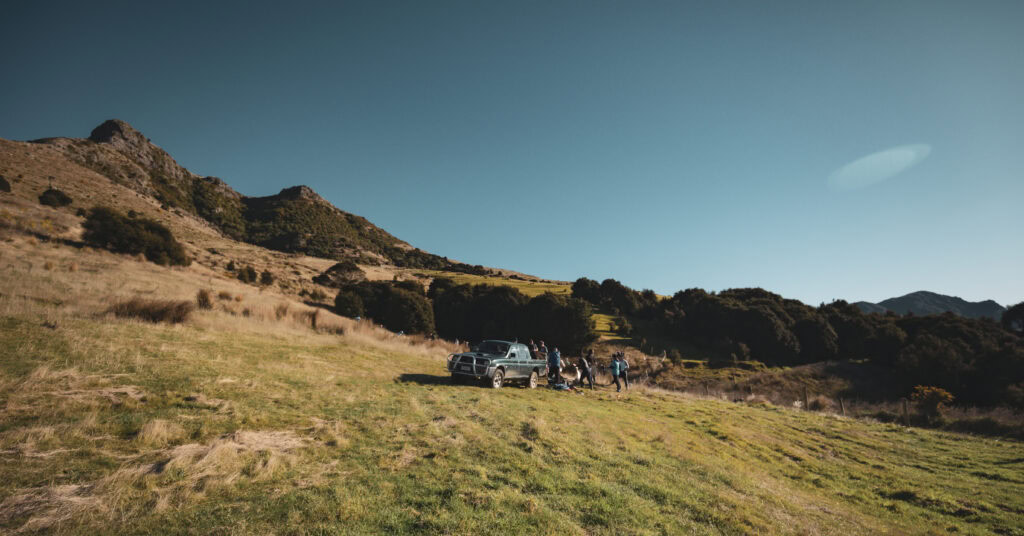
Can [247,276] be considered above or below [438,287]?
below

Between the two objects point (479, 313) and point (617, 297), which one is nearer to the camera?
point (479, 313)

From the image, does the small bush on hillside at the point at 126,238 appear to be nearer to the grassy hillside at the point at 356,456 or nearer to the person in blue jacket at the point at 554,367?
the grassy hillside at the point at 356,456

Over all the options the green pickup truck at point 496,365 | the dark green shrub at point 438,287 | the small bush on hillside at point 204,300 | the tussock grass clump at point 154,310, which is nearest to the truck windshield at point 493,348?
the green pickup truck at point 496,365

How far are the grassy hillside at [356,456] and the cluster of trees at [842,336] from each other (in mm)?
33368

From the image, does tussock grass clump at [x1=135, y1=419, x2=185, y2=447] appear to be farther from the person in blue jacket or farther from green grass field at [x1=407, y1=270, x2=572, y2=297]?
green grass field at [x1=407, y1=270, x2=572, y2=297]

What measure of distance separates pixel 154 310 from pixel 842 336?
7780 cm

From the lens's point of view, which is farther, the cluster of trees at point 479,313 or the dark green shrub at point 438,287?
the dark green shrub at point 438,287

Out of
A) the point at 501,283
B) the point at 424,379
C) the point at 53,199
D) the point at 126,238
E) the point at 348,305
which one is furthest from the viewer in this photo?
the point at 501,283

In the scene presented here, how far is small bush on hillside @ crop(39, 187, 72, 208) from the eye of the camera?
130 ft

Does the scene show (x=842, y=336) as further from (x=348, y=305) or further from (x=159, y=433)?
(x=159, y=433)

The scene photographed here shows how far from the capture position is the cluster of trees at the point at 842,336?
38513 millimetres

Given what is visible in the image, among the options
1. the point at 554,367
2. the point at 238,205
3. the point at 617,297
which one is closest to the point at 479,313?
the point at 617,297

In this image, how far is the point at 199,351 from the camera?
36.7 ft

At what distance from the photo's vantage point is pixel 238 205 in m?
134
